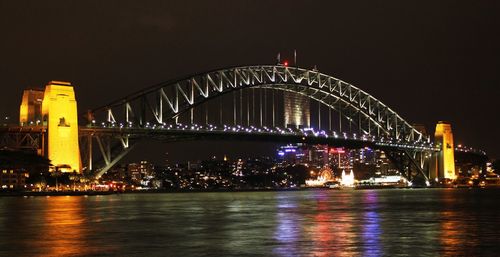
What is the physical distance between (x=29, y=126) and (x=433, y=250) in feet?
194

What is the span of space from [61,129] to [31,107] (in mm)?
6905

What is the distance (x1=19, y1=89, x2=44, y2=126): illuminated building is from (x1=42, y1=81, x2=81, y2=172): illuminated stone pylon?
2698 mm

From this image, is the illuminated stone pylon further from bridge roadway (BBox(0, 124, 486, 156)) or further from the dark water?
the dark water

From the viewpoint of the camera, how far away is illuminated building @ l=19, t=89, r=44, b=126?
78.2 m

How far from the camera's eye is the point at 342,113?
108 meters

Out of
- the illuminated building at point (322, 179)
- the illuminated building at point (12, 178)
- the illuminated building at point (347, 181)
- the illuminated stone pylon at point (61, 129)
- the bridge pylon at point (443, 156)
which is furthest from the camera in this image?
the illuminated building at point (322, 179)

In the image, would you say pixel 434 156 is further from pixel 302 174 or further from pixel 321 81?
pixel 302 174

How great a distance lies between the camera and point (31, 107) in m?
78.8

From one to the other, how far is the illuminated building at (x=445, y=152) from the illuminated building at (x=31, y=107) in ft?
212

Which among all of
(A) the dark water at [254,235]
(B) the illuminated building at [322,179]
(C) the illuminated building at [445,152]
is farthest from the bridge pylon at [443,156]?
(A) the dark water at [254,235]

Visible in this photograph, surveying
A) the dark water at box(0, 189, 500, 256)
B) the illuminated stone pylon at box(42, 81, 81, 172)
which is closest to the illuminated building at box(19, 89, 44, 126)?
the illuminated stone pylon at box(42, 81, 81, 172)

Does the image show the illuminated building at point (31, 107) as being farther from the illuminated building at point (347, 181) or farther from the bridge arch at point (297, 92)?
the illuminated building at point (347, 181)

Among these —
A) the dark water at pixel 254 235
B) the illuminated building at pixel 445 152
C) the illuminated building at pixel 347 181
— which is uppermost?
the illuminated building at pixel 445 152

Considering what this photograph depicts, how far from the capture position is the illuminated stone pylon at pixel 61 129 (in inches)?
2896
